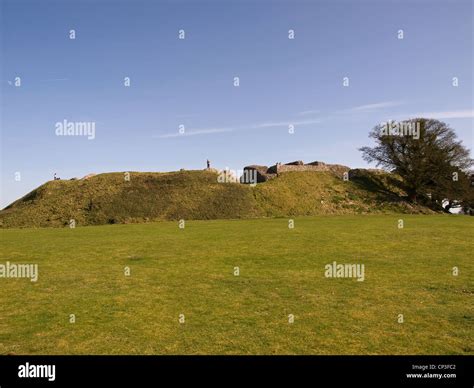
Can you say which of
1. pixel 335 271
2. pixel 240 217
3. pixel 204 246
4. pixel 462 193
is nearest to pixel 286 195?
pixel 240 217

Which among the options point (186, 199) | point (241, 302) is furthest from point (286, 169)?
point (241, 302)

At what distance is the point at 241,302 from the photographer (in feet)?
37.2

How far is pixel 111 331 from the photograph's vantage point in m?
9.00

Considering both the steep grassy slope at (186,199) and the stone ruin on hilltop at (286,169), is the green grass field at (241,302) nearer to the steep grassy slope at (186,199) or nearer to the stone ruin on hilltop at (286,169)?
the steep grassy slope at (186,199)

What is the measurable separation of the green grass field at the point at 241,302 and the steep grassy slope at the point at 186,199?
3646cm

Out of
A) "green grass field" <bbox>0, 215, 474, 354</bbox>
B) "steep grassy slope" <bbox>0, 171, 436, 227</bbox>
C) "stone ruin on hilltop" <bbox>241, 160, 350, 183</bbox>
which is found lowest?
"green grass field" <bbox>0, 215, 474, 354</bbox>

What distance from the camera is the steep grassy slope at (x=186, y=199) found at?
56.5m

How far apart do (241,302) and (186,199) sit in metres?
52.6

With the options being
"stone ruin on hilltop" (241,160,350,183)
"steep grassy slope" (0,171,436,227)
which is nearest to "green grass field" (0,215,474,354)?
"steep grassy slope" (0,171,436,227)

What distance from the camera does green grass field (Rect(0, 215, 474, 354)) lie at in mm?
8102

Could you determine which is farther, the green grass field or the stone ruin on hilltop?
the stone ruin on hilltop

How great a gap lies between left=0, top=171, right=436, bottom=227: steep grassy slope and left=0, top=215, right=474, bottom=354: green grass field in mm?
36463

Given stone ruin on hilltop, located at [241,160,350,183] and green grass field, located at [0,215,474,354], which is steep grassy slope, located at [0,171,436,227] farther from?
green grass field, located at [0,215,474,354]
